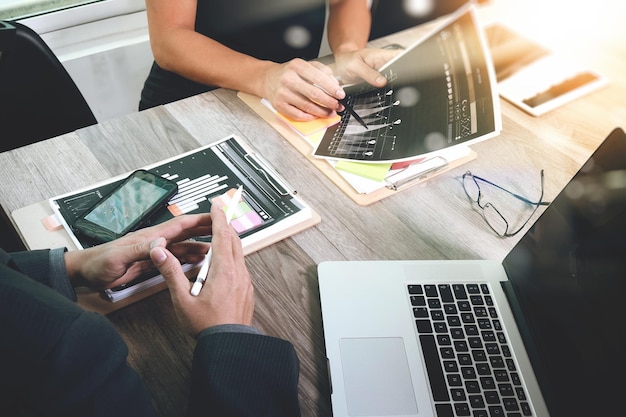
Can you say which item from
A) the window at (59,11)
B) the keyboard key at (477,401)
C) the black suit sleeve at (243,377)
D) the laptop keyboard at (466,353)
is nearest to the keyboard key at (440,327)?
the laptop keyboard at (466,353)

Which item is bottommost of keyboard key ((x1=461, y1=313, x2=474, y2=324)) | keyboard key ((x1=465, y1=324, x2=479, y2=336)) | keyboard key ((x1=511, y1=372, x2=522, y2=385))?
keyboard key ((x1=511, y1=372, x2=522, y2=385))

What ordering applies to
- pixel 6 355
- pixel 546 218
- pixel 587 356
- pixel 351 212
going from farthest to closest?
pixel 351 212
pixel 546 218
pixel 587 356
pixel 6 355

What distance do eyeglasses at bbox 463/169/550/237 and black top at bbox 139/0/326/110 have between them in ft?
2.59

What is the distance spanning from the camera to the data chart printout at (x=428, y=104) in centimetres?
99

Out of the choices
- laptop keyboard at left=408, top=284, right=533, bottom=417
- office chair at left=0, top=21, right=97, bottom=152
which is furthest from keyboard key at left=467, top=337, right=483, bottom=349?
office chair at left=0, top=21, right=97, bottom=152

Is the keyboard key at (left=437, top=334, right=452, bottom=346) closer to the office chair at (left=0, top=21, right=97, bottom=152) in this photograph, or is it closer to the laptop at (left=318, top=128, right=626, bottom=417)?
the laptop at (left=318, top=128, right=626, bottom=417)

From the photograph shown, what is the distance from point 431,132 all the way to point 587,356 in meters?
0.51

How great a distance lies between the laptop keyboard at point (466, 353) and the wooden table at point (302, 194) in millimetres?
95

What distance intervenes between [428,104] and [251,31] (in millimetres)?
672

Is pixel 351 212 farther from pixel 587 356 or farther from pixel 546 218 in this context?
pixel 587 356

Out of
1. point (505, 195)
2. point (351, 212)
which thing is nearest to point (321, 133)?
point (351, 212)

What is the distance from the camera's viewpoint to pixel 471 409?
0.67 meters

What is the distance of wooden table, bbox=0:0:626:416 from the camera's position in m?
0.72

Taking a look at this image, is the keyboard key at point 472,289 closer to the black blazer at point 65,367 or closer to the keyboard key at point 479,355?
the keyboard key at point 479,355
